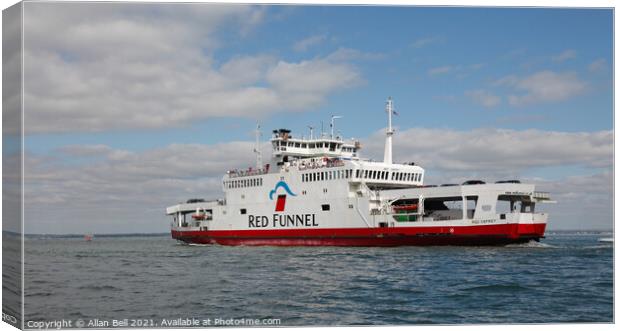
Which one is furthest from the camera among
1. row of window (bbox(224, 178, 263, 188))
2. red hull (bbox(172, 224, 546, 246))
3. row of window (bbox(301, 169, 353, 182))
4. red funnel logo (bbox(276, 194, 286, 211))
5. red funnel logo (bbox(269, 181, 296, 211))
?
row of window (bbox(224, 178, 263, 188))

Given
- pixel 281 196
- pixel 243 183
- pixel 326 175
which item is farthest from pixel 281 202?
pixel 243 183

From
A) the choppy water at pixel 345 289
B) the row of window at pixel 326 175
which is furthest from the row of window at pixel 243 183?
the choppy water at pixel 345 289

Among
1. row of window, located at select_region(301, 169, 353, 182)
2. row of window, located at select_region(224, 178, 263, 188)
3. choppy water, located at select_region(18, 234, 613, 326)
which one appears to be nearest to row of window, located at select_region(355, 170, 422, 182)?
row of window, located at select_region(301, 169, 353, 182)

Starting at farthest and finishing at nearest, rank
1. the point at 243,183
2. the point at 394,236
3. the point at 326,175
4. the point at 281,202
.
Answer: the point at 243,183 → the point at 281,202 → the point at 326,175 → the point at 394,236

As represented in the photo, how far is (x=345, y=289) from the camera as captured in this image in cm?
2123

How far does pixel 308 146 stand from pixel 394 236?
13.3 metres

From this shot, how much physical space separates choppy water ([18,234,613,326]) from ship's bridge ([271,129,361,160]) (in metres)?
16.0

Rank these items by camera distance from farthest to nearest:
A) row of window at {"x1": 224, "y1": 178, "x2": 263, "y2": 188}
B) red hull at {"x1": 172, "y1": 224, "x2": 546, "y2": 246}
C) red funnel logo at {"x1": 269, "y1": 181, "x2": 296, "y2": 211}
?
1. row of window at {"x1": 224, "y1": 178, "x2": 263, "y2": 188}
2. red funnel logo at {"x1": 269, "y1": 181, "x2": 296, "y2": 211}
3. red hull at {"x1": 172, "y1": 224, "x2": 546, "y2": 246}

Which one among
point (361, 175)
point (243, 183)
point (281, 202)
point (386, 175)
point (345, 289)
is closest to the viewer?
→ point (345, 289)

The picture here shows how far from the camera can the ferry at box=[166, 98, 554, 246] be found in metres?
34.5

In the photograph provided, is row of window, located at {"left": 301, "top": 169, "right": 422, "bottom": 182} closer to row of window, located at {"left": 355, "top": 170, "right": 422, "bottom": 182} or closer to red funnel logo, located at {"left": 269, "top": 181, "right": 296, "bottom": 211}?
row of window, located at {"left": 355, "top": 170, "right": 422, "bottom": 182}

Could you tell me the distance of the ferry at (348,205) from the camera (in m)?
34.5

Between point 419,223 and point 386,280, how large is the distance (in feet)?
45.8

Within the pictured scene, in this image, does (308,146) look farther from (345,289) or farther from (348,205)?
(345,289)
